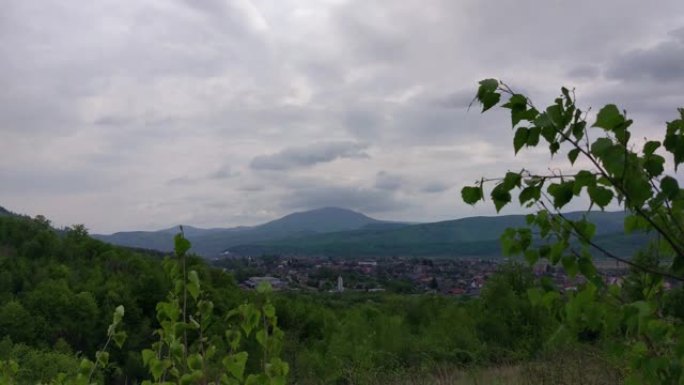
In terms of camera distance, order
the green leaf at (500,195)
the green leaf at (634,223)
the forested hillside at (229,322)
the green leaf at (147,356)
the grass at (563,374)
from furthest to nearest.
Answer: the forested hillside at (229,322) < the grass at (563,374) < the green leaf at (147,356) < the green leaf at (634,223) < the green leaf at (500,195)

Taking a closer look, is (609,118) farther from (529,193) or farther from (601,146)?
(529,193)

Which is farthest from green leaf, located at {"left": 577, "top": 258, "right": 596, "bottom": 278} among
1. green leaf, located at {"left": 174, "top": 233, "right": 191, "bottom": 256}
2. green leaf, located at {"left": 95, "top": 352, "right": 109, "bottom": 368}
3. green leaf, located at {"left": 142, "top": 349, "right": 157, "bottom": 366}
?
green leaf, located at {"left": 95, "top": 352, "right": 109, "bottom": 368}

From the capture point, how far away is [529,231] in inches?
81.3

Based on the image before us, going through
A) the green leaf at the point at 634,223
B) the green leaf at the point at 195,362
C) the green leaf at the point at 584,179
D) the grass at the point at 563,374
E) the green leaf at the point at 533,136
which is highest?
the green leaf at the point at 533,136

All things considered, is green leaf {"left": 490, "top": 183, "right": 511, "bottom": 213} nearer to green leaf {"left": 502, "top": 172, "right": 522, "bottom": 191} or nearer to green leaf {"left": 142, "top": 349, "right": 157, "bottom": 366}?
green leaf {"left": 502, "top": 172, "right": 522, "bottom": 191}

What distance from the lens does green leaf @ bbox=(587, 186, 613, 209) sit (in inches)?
71.5

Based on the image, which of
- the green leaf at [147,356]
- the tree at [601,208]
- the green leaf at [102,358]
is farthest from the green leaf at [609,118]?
the green leaf at [102,358]

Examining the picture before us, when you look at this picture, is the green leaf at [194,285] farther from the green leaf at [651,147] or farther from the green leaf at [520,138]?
the green leaf at [651,147]

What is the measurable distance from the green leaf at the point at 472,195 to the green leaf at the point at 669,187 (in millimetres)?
490

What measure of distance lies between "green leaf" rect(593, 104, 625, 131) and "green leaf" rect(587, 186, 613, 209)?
187mm

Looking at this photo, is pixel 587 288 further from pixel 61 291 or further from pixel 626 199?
pixel 61 291

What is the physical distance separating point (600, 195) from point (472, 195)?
0.36 metres

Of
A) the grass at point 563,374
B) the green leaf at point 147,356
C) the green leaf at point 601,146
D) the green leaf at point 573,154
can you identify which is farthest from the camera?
the grass at point 563,374

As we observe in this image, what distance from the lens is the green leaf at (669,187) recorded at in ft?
5.75
